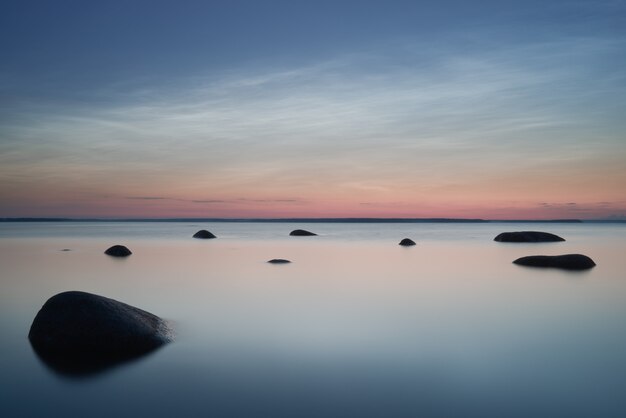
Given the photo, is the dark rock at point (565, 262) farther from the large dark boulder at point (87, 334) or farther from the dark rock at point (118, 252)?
the dark rock at point (118, 252)

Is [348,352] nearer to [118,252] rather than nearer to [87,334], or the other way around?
[87,334]

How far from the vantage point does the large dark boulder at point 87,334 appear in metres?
10.7

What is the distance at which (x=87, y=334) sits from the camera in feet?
35.7

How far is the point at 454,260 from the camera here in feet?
Answer: 124

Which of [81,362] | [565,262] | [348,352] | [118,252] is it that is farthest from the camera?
[118,252]

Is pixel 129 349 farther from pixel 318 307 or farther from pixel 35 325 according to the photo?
pixel 318 307

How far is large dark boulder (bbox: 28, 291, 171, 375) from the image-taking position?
10.7 meters

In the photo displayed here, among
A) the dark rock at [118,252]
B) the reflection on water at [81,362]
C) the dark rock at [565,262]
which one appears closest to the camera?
the reflection on water at [81,362]

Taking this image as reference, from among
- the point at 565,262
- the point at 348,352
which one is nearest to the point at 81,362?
the point at 348,352

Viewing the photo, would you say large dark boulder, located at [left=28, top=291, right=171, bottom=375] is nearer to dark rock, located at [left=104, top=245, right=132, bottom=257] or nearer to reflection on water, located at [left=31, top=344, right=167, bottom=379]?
reflection on water, located at [left=31, top=344, right=167, bottom=379]

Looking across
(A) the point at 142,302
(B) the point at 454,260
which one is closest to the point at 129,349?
(A) the point at 142,302

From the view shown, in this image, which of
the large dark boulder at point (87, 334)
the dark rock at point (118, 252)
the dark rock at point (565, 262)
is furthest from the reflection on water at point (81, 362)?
the dark rock at point (118, 252)

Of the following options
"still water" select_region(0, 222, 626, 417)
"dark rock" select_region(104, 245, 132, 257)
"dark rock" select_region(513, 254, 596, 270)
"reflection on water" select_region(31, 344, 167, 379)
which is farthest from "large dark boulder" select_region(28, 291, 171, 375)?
"dark rock" select_region(104, 245, 132, 257)

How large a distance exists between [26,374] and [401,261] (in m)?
29.6
